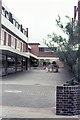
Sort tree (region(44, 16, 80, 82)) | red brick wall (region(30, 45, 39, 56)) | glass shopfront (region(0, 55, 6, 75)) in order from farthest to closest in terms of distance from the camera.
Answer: red brick wall (region(30, 45, 39, 56))
glass shopfront (region(0, 55, 6, 75))
tree (region(44, 16, 80, 82))

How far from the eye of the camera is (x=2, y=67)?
35.2m

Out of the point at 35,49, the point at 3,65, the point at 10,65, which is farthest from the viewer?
the point at 35,49

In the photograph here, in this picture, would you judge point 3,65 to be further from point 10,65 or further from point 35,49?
point 35,49

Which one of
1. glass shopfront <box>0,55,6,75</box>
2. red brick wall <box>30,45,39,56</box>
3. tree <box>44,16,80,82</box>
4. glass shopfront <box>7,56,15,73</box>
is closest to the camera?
tree <box>44,16,80,82</box>

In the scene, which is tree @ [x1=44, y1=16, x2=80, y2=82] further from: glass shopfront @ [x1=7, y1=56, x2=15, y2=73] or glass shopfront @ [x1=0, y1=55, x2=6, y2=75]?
glass shopfront @ [x1=7, y1=56, x2=15, y2=73]

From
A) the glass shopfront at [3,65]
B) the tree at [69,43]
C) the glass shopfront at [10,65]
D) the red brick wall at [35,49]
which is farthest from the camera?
the red brick wall at [35,49]

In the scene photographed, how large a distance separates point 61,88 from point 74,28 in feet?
8.57

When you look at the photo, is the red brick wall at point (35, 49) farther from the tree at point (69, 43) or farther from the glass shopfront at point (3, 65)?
the tree at point (69, 43)

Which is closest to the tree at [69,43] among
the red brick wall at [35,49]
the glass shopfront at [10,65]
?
the glass shopfront at [10,65]

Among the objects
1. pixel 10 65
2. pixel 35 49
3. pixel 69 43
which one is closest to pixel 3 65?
pixel 10 65

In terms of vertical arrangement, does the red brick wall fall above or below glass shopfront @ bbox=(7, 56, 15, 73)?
above

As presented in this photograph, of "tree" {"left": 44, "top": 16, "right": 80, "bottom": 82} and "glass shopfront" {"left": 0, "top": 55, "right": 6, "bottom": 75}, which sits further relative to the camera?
"glass shopfront" {"left": 0, "top": 55, "right": 6, "bottom": 75}

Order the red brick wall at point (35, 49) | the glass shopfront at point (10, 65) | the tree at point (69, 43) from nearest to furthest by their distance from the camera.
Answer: the tree at point (69, 43)
the glass shopfront at point (10, 65)
the red brick wall at point (35, 49)

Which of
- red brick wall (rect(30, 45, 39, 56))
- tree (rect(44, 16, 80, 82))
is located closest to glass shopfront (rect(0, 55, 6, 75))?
tree (rect(44, 16, 80, 82))
